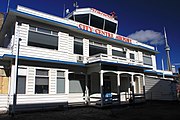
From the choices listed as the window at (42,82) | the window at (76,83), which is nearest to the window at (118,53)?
the window at (76,83)

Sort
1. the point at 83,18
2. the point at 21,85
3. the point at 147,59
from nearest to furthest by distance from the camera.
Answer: the point at 21,85 < the point at 83,18 < the point at 147,59

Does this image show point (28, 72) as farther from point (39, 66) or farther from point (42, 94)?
point (42, 94)

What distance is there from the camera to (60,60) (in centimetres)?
1160

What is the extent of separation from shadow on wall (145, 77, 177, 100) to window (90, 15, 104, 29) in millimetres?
7881

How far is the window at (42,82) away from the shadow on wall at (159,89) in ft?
37.5

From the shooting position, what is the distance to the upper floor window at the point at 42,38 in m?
10.7

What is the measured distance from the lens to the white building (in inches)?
390

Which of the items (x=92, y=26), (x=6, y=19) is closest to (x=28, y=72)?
(x=6, y=19)

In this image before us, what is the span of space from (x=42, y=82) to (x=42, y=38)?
10.2ft

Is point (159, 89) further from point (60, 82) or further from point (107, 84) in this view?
point (60, 82)

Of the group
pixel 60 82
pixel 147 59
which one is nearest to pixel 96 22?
pixel 60 82

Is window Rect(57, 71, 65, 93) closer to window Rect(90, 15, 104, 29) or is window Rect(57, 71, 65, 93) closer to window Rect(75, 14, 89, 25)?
window Rect(75, 14, 89, 25)

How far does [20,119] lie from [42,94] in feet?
9.03

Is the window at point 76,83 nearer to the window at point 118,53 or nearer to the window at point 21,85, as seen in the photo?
the window at point 21,85
